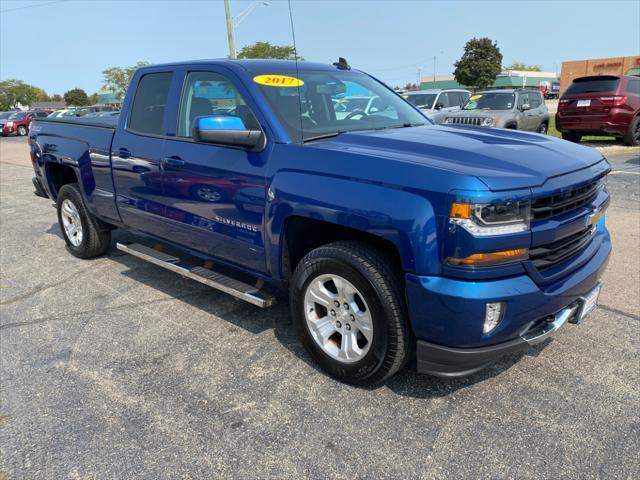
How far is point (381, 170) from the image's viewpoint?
102 inches

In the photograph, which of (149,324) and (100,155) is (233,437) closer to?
(149,324)

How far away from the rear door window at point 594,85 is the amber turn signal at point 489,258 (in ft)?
40.3

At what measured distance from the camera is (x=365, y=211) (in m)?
2.58

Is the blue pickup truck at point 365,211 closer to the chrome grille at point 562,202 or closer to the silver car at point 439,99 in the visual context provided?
the chrome grille at point 562,202

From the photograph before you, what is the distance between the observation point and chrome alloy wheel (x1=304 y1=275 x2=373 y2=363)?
2822mm

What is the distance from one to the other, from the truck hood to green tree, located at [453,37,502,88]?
60.6 metres

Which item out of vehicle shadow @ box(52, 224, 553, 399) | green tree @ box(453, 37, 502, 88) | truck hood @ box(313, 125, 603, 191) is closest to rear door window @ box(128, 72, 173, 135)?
vehicle shadow @ box(52, 224, 553, 399)

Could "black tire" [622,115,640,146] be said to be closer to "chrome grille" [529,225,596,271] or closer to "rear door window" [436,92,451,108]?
"rear door window" [436,92,451,108]

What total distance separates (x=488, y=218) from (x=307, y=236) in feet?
4.02

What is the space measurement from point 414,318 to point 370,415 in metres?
0.61

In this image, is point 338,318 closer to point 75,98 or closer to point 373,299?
point 373,299

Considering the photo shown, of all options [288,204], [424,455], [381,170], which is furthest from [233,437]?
[381,170]

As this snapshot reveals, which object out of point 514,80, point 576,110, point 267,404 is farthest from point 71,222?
point 514,80

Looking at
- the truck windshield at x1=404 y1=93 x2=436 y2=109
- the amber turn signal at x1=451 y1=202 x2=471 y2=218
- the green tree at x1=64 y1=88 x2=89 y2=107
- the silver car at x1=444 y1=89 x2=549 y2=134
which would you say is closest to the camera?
the amber turn signal at x1=451 y1=202 x2=471 y2=218
